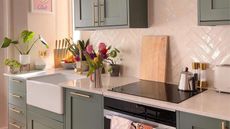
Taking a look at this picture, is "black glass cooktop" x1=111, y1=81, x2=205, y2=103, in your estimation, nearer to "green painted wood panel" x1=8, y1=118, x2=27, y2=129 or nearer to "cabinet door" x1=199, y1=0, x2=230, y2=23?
"cabinet door" x1=199, y1=0, x2=230, y2=23

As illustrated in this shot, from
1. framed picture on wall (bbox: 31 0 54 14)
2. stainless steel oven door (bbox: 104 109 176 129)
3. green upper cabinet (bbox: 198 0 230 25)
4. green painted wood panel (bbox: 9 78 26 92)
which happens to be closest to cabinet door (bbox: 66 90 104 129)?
stainless steel oven door (bbox: 104 109 176 129)

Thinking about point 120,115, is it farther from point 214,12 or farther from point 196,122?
point 214,12

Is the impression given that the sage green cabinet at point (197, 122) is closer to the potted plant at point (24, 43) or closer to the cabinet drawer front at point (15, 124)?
the cabinet drawer front at point (15, 124)

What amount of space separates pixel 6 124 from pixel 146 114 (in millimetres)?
2292

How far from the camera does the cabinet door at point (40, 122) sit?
7.64ft

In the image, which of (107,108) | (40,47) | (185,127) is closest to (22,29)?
(40,47)

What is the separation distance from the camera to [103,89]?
6.68 ft

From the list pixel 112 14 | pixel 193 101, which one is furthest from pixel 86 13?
pixel 193 101

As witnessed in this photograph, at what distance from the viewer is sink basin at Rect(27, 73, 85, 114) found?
2268mm

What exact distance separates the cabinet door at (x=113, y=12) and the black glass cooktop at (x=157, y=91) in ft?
1.83

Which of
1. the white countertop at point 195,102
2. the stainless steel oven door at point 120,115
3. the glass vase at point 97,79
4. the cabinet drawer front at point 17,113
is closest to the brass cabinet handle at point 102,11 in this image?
the glass vase at point 97,79

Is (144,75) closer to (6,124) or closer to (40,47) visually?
(40,47)

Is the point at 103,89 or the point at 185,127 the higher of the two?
the point at 103,89

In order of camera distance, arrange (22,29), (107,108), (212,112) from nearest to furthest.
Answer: (212,112) → (107,108) → (22,29)
